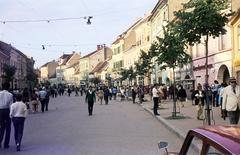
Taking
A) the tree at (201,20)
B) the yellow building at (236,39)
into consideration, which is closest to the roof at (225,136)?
the tree at (201,20)

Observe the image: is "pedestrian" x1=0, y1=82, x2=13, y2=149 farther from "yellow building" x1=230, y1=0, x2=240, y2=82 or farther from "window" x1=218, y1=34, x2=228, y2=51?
"window" x1=218, y1=34, x2=228, y2=51

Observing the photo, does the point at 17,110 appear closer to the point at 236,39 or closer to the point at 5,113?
the point at 5,113

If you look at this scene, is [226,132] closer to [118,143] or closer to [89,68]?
[118,143]

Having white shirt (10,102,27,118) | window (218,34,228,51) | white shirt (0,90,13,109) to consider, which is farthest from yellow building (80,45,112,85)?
white shirt (10,102,27,118)

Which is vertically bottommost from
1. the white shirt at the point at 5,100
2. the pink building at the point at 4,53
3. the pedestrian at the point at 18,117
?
the pedestrian at the point at 18,117

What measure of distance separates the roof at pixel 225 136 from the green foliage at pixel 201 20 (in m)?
12.3

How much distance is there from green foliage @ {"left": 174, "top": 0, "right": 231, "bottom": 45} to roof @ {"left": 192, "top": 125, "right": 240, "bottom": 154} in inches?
483

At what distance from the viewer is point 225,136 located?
4.48 m

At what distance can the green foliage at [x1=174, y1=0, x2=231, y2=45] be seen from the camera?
56.8ft

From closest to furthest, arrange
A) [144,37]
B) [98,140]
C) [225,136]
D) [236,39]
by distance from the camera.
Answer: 1. [225,136]
2. [98,140]
3. [236,39]
4. [144,37]

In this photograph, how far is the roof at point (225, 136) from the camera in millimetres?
4086

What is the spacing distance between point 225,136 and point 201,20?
43.2ft

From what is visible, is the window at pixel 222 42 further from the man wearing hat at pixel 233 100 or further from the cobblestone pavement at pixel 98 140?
the man wearing hat at pixel 233 100

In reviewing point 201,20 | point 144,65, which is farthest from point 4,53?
point 201,20
